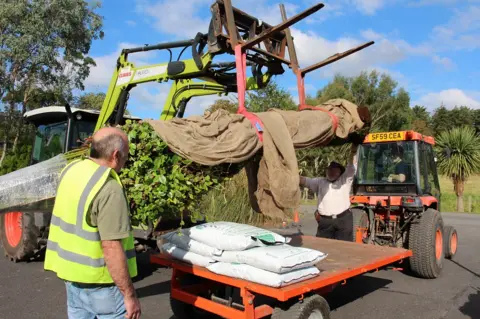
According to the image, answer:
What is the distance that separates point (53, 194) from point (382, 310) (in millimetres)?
4141

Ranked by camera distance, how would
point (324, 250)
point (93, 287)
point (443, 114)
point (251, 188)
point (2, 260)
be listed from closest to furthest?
point (93, 287) < point (251, 188) < point (324, 250) < point (2, 260) < point (443, 114)

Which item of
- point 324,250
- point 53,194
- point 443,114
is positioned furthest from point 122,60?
point 443,114

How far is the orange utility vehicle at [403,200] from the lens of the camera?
6719mm

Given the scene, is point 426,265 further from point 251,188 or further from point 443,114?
point 443,114

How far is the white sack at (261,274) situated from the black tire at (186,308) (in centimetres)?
71

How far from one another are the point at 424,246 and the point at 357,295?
4.63 ft

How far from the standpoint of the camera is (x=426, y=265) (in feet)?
21.7

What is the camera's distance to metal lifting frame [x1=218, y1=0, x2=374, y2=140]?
381 cm

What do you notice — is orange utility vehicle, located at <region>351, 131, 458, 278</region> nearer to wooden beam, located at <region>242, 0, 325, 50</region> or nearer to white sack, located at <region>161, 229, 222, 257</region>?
white sack, located at <region>161, 229, 222, 257</region>

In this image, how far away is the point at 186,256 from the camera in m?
4.26

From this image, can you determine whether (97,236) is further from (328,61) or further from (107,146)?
(328,61)

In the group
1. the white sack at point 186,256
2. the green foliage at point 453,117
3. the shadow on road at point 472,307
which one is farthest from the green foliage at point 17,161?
the green foliage at point 453,117

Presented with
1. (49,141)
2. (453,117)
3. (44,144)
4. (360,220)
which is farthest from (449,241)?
(453,117)

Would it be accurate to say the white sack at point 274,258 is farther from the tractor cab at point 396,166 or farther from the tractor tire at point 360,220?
the tractor cab at point 396,166
